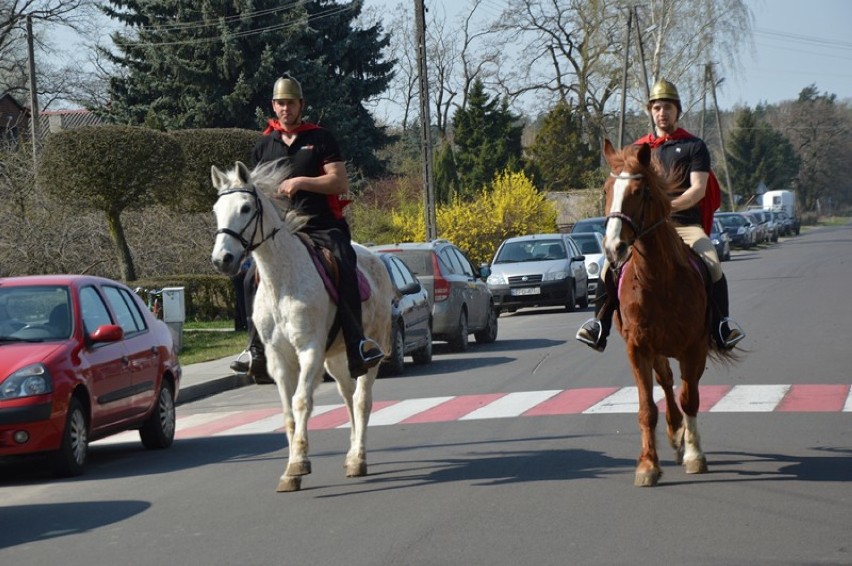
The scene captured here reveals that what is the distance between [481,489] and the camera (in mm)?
8805

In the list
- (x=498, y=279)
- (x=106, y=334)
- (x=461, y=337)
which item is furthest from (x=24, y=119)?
(x=106, y=334)

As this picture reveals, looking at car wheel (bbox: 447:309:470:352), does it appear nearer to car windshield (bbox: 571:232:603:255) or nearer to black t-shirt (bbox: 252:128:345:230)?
black t-shirt (bbox: 252:128:345:230)

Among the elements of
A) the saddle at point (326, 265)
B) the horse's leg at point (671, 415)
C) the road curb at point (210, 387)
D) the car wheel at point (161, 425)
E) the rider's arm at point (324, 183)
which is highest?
the rider's arm at point (324, 183)

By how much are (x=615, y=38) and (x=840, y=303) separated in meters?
45.7

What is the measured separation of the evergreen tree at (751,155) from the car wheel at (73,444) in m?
109

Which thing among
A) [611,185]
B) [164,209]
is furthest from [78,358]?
[164,209]

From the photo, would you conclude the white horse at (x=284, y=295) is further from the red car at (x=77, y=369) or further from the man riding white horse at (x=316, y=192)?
the red car at (x=77, y=369)

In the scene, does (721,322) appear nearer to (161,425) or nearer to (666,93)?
(666,93)

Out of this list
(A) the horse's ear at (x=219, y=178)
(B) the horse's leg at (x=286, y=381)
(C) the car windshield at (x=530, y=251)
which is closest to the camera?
(A) the horse's ear at (x=219, y=178)

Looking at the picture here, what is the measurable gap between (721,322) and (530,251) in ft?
71.1

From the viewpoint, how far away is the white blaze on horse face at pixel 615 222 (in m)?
8.03

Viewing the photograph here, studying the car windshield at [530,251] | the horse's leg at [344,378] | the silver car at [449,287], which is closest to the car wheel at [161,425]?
the horse's leg at [344,378]

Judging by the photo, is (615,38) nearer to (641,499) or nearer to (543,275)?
(543,275)

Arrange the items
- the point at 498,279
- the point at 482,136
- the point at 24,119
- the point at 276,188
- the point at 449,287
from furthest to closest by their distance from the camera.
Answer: the point at 482,136 → the point at 24,119 → the point at 498,279 → the point at 449,287 → the point at 276,188
